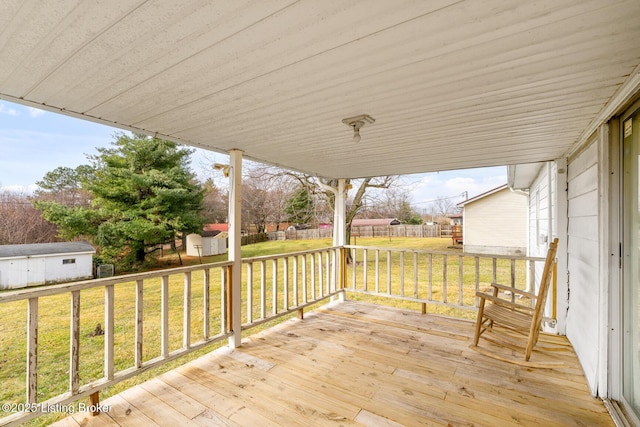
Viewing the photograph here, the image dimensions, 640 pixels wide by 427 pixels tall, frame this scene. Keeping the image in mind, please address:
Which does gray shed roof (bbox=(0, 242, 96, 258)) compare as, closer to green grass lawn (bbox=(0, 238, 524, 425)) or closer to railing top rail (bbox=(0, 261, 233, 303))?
green grass lawn (bbox=(0, 238, 524, 425))

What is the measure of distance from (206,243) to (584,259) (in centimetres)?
1250

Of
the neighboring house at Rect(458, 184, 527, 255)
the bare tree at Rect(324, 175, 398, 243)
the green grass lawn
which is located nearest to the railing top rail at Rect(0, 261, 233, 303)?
the green grass lawn

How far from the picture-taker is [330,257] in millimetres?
4574

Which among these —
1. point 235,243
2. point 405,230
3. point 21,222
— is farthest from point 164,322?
point 405,230

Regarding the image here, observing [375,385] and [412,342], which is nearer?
[375,385]

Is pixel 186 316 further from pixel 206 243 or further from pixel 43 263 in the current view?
pixel 206 243

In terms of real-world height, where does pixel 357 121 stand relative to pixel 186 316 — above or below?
above

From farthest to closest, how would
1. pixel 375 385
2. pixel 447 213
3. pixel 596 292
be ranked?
pixel 447 213
pixel 375 385
pixel 596 292

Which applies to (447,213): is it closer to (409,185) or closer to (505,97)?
(409,185)

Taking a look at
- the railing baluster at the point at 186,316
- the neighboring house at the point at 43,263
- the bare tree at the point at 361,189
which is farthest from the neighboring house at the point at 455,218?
the neighboring house at the point at 43,263

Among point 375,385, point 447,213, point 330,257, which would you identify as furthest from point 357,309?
point 447,213

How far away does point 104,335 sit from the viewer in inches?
98.4

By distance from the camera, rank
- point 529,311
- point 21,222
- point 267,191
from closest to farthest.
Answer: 1. point 529,311
2. point 21,222
3. point 267,191

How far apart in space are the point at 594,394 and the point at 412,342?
4.71ft
